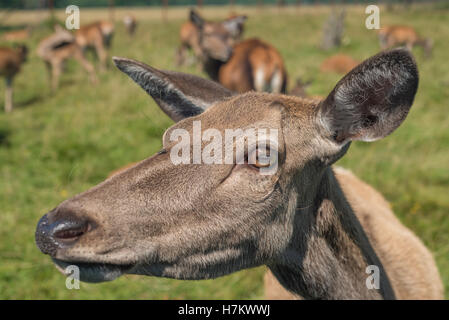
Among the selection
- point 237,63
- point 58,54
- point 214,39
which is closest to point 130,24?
point 58,54

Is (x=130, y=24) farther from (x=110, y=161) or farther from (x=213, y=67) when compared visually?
(x=110, y=161)

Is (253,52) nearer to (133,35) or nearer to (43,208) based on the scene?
(43,208)

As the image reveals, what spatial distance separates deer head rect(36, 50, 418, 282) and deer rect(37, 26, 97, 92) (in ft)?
35.5

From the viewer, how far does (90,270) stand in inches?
78.0

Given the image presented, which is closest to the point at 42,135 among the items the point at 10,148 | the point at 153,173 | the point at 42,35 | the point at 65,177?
the point at 10,148

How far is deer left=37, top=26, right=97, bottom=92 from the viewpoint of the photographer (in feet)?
41.7

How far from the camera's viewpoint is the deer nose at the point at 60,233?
74.4 inches

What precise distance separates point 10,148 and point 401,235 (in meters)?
6.71

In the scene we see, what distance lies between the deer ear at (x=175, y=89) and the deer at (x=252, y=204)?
0.02m

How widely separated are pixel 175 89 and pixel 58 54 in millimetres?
11313

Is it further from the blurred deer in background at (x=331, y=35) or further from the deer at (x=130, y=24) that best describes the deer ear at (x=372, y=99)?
the deer at (x=130, y=24)

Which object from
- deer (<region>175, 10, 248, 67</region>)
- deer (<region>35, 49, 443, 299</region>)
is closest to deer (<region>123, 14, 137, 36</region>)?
deer (<region>175, 10, 248, 67</region>)

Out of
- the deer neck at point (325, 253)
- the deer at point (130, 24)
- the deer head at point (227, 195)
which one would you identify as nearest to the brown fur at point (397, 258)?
Answer: the deer neck at point (325, 253)

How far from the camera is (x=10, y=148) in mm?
8242
